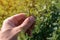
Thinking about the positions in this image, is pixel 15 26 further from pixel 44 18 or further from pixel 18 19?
pixel 44 18

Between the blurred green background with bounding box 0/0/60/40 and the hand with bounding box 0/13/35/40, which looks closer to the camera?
the hand with bounding box 0/13/35/40

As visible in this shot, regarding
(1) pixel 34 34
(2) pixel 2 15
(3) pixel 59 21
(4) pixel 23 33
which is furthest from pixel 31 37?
(2) pixel 2 15

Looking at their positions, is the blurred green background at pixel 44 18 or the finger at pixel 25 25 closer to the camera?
the finger at pixel 25 25

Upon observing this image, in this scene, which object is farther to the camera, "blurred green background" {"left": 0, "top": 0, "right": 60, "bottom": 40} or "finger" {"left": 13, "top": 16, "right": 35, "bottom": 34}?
"blurred green background" {"left": 0, "top": 0, "right": 60, "bottom": 40}

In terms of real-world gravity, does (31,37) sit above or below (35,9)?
below

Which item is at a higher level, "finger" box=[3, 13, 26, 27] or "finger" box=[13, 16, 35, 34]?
"finger" box=[3, 13, 26, 27]

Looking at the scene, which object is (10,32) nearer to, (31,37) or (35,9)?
(31,37)

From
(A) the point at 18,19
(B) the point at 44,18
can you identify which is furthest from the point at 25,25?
(B) the point at 44,18

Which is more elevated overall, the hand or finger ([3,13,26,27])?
finger ([3,13,26,27])

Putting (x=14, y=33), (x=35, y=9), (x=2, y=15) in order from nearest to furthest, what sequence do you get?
(x=14, y=33) < (x=35, y=9) < (x=2, y=15)
